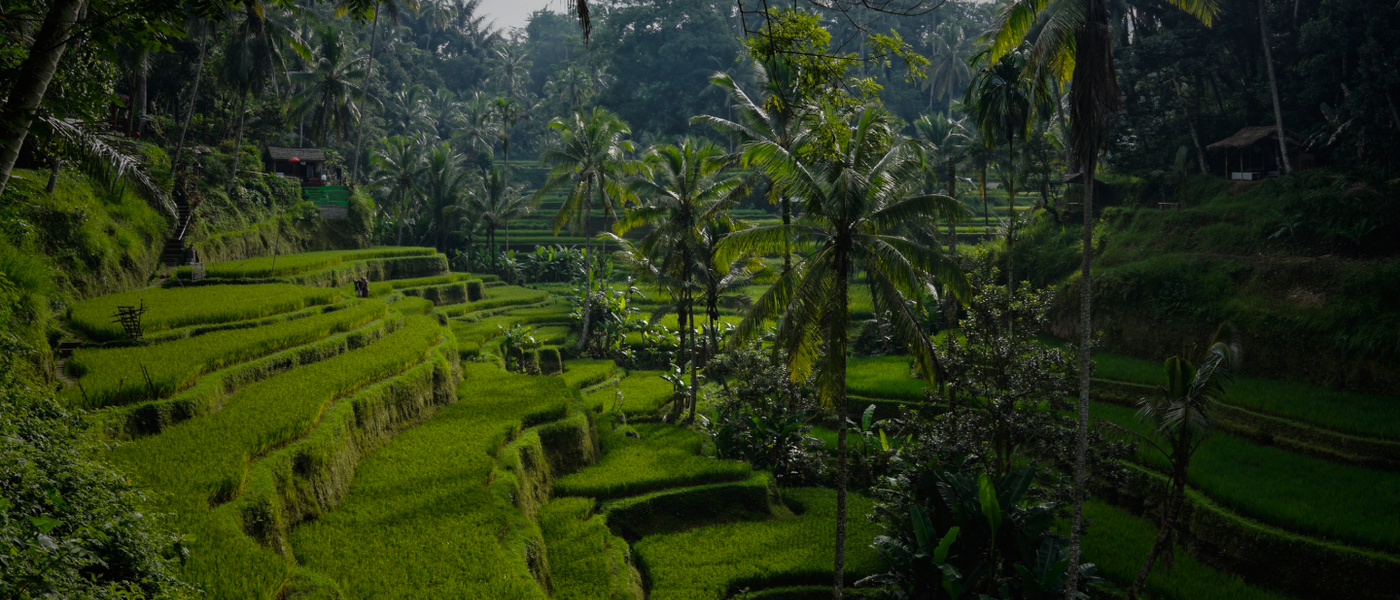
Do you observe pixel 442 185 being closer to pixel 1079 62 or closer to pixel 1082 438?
pixel 1079 62

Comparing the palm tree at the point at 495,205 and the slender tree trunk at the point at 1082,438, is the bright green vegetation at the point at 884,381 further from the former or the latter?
the palm tree at the point at 495,205

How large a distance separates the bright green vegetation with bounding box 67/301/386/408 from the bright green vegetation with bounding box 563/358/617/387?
848 centimetres

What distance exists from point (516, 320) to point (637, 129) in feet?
105

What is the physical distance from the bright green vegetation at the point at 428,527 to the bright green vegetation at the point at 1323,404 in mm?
12879

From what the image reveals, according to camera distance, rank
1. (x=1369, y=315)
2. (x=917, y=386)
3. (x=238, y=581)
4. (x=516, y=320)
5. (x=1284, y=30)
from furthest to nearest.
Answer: (x=516, y=320), (x=1284, y=30), (x=917, y=386), (x=1369, y=315), (x=238, y=581)

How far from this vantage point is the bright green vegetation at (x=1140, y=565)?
455 inches

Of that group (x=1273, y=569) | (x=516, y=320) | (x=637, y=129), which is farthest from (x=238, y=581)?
(x=637, y=129)

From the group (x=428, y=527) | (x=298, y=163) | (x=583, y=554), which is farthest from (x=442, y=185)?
(x=428, y=527)

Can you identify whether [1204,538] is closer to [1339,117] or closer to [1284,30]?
[1339,117]

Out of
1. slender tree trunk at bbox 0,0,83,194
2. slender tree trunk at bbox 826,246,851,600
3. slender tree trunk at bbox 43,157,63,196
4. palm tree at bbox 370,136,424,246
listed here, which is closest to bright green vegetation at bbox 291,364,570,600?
slender tree trunk at bbox 826,246,851,600

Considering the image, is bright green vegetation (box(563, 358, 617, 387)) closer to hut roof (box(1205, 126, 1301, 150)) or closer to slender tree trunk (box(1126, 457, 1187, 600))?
slender tree trunk (box(1126, 457, 1187, 600))

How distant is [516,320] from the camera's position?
97.7 ft

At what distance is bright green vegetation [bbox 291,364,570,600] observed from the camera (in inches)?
349

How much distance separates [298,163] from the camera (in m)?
33.7
